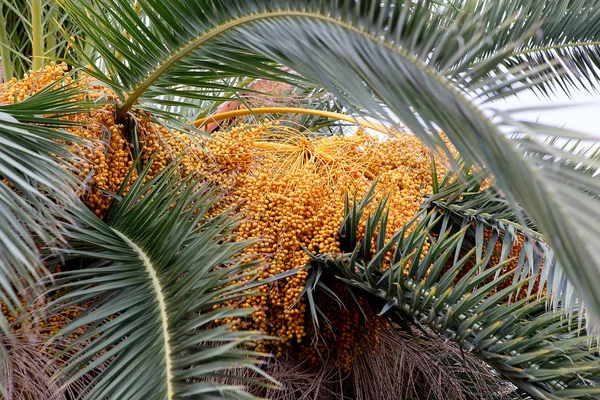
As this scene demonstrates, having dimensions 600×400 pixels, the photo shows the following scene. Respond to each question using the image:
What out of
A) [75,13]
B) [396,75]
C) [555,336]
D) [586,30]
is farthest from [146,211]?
[586,30]

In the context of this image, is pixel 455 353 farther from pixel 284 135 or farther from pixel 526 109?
pixel 526 109

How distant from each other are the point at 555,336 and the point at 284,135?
138cm

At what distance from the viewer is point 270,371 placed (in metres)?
2.62

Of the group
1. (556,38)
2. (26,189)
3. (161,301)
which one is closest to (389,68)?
(161,301)

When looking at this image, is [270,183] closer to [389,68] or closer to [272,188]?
[272,188]

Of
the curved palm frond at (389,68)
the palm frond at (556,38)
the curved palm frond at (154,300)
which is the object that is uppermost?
the palm frond at (556,38)

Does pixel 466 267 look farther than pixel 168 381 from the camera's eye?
Yes

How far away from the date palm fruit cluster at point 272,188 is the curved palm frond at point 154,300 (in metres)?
0.17

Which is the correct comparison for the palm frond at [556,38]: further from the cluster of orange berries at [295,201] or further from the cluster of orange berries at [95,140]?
the cluster of orange berries at [95,140]

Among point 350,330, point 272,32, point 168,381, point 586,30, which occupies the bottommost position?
point 168,381

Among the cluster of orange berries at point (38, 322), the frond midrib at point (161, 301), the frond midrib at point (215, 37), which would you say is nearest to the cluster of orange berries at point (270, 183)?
the frond midrib at point (215, 37)

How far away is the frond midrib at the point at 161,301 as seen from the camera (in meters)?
1.71

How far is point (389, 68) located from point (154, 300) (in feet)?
3.10

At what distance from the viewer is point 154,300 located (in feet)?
6.55
